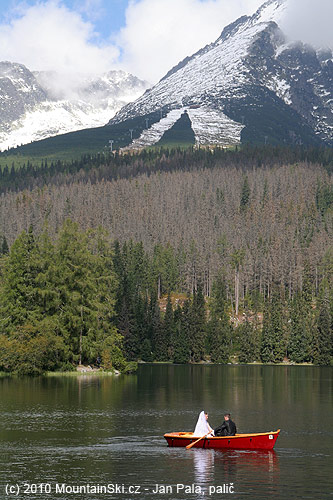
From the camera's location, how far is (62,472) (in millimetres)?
53375

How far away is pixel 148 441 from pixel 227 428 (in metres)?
7.49

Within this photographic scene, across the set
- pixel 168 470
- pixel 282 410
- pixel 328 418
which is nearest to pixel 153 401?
pixel 282 410

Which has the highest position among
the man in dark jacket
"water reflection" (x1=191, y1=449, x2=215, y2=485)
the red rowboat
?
the man in dark jacket

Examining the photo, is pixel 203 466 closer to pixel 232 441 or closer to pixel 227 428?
pixel 232 441

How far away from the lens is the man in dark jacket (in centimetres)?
6306

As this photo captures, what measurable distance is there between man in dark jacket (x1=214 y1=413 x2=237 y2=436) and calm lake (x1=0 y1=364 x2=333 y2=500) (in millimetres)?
1703

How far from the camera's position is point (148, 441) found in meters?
66.7

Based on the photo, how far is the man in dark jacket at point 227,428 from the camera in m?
63.1

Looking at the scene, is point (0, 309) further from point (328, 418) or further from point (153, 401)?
point (328, 418)

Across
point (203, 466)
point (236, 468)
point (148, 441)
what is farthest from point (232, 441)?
point (148, 441)

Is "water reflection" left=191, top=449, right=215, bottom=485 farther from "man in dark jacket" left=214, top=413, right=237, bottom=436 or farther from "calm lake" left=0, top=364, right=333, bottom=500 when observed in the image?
"man in dark jacket" left=214, top=413, right=237, bottom=436

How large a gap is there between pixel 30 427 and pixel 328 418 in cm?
3206

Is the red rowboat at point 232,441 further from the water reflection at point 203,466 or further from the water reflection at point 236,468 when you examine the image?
the water reflection at point 203,466

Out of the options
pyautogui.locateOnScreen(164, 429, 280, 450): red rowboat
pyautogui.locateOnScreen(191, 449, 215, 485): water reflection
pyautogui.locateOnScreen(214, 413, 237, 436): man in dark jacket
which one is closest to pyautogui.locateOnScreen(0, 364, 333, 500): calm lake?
pyautogui.locateOnScreen(191, 449, 215, 485): water reflection
